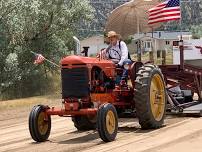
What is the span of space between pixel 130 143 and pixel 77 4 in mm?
19297

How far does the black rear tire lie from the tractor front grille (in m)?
1.29

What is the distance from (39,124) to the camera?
9438 mm

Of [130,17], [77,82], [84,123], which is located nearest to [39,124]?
[77,82]

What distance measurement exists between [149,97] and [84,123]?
1.57 metres

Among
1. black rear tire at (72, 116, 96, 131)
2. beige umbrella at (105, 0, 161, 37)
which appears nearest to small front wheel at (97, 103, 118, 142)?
black rear tire at (72, 116, 96, 131)

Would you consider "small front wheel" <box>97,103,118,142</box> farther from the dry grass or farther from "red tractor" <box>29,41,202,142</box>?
the dry grass

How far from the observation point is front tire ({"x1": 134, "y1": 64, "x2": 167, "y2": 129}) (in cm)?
994

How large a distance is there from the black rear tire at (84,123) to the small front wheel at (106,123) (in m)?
1.61

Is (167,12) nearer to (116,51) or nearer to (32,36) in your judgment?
(116,51)

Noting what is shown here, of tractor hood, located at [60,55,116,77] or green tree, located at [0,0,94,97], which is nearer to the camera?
tractor hood, located at [60,55,116,77]

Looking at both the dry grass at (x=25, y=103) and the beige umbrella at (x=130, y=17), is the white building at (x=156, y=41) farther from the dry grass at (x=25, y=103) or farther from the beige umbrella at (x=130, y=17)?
the dry grass at (x=25, y=103)

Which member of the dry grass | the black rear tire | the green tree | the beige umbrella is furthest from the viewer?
the beige umbrella

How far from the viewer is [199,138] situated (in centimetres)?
891

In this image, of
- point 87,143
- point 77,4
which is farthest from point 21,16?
point 87,143
